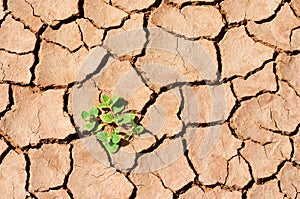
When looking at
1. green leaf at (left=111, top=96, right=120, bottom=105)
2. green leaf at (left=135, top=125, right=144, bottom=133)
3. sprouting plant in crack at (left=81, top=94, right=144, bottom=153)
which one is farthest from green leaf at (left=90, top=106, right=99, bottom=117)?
green leaf at (left=135, top=125, right=144, bottom=133)

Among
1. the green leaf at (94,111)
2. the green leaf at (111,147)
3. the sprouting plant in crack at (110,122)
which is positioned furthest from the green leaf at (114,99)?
the green leaf at (111,147)

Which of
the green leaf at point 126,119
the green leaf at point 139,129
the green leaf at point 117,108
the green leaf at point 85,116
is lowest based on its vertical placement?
the green leaf at point 139,129

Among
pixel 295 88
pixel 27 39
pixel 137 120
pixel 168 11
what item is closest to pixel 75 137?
pixel 137 120

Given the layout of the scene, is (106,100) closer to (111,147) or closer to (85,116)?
(85,116)

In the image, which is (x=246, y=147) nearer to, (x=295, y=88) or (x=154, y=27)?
(x=295, y=88)

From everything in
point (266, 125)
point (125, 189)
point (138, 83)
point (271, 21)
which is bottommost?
point (125, 189)

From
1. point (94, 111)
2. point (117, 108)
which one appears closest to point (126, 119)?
point (117, 108)

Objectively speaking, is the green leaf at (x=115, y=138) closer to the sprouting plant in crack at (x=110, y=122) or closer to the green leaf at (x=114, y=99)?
the sprouting plant in crack at (x=110, y=122)
